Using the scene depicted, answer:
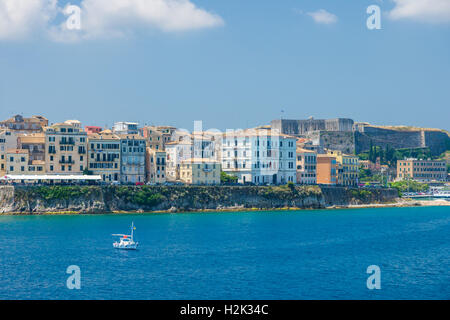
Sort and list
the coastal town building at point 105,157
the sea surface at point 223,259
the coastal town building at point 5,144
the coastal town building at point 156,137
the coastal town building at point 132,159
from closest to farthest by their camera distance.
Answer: the sea surface at point 223,259, the coastal town building at point 5,144, the coastal town building at point 105,157, the coastal town building at point 132,159, the coastal town building at point 156,137

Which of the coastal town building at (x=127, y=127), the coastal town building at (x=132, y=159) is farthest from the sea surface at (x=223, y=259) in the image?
the coastal town building at (x=127, y=127)

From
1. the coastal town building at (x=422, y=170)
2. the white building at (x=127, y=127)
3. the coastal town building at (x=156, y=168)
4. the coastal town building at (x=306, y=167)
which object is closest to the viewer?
the coastal town building at (x=156, y=168)

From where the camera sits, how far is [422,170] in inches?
7357

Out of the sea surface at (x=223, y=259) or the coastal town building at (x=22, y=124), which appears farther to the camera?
the coastal town building at (x=22, y=124)

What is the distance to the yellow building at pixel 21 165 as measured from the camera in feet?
346

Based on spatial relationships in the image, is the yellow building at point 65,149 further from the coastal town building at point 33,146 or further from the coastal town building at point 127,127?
the coastal town building at point 127,127

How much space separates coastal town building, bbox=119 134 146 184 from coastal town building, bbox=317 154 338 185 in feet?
138

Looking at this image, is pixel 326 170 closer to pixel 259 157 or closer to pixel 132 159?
pixel 259 157

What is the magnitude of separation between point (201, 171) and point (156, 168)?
8.12m

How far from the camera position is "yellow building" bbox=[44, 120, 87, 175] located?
354ft

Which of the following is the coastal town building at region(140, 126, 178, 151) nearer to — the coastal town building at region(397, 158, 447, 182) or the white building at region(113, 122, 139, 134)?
the white building at region(113, 122, 139, 134)

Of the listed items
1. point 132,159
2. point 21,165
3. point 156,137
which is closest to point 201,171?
point 132,159

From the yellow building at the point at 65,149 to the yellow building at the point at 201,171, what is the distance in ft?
61.3

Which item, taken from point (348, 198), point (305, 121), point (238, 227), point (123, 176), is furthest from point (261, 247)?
point (305, 121)
